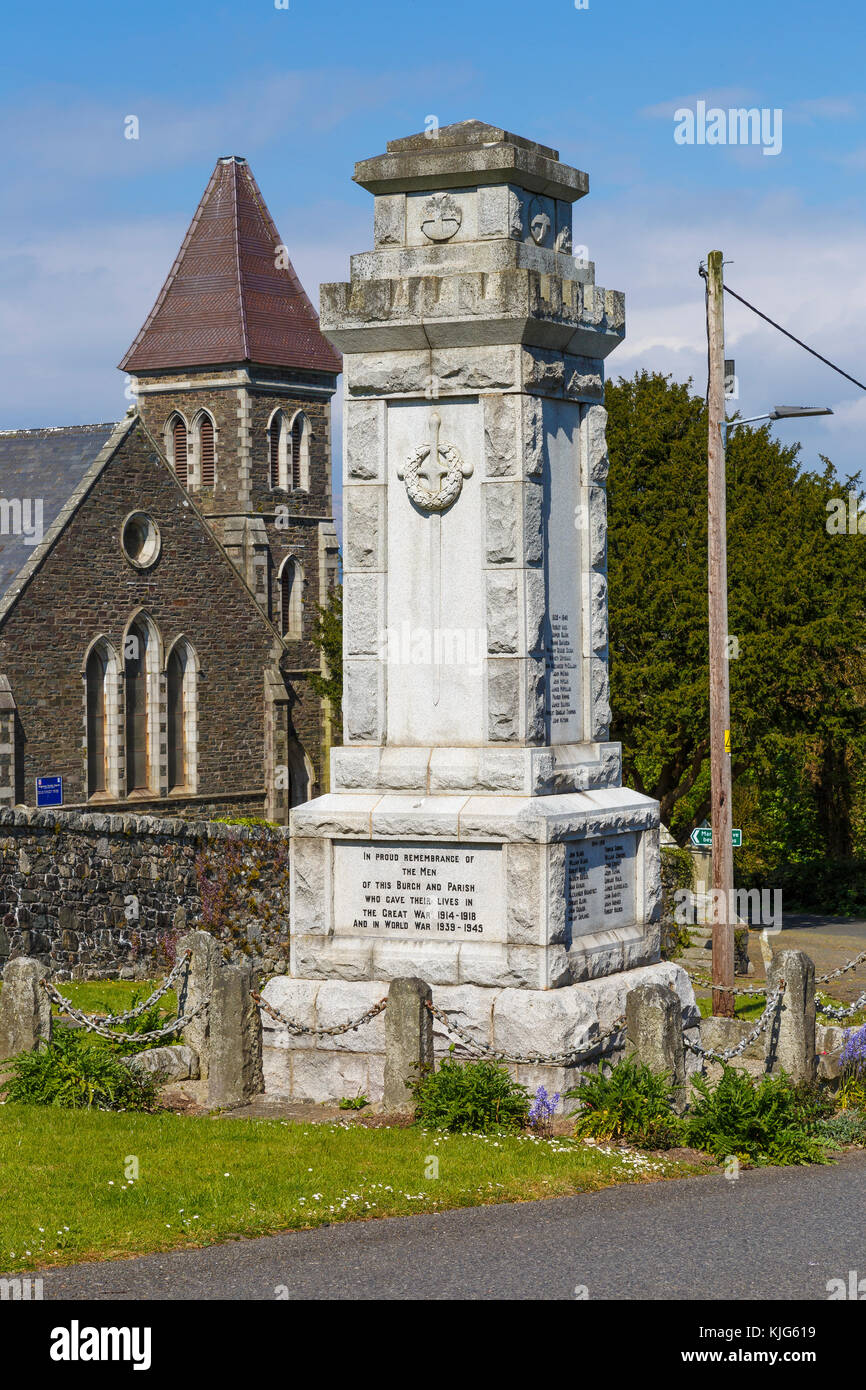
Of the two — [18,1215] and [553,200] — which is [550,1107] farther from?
[553,200]

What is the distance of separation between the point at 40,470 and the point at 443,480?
A: 30149 mm

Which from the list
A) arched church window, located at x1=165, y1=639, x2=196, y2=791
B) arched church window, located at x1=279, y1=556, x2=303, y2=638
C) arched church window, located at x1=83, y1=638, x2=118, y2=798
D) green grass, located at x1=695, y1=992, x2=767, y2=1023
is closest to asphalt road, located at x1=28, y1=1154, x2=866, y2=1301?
green grass, located at x1=695, y1=992, x2=767, y2=1023

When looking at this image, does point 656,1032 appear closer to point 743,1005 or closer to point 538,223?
point 538,223

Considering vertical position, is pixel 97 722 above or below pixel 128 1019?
above

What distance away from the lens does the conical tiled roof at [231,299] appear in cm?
5566

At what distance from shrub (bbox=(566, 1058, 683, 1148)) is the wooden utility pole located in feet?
29.9

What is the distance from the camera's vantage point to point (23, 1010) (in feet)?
39.2

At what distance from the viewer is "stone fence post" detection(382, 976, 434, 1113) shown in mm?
10945

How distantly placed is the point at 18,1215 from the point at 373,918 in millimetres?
3755

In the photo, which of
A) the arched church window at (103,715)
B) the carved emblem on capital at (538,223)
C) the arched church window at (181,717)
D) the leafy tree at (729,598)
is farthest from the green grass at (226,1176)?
the arched church window at (181,717)

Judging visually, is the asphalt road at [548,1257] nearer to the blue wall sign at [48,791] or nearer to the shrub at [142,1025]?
the shrub at [142,1025]

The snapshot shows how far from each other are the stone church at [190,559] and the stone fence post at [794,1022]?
85.4 ft

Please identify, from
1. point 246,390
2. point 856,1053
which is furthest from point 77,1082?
point 246,390

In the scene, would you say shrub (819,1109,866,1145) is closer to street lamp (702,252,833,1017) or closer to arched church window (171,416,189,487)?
street lamp (702,252,833,1017)
